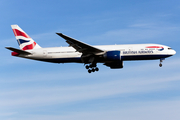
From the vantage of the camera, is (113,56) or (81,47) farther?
(81,47)

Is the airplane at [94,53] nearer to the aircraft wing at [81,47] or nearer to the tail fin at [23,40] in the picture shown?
the aircraft wing at [81,47]

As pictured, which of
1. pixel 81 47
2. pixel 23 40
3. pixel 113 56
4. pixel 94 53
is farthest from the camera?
pixel 23 40

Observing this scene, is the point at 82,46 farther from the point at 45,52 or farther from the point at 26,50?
the point at 26,50

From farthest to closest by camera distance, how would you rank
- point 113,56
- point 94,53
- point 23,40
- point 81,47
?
1. point 23,40
2. point 94,53
3. point 81,47
4. point 113,56

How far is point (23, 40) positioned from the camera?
4456 centimetres

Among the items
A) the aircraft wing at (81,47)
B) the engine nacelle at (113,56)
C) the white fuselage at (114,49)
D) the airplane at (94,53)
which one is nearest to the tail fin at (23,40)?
the airplane at (94,53)

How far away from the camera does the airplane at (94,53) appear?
3806 cm

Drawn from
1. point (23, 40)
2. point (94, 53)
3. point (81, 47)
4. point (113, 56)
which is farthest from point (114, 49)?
point (23, 40)

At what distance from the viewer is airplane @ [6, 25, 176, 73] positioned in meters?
38.1

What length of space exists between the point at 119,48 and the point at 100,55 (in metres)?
2.85

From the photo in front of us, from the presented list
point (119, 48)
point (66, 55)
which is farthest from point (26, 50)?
point (119, 48)

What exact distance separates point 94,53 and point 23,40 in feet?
40.8

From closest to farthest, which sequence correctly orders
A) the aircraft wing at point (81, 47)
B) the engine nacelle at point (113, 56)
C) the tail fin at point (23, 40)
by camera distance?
1. the aircraft wing at point (81, 47)
2. the engine nacelle at point (113, 56)
3. the tail fin at point (23, 40)

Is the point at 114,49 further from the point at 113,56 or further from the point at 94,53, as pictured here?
the point at 94,53
